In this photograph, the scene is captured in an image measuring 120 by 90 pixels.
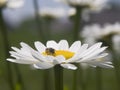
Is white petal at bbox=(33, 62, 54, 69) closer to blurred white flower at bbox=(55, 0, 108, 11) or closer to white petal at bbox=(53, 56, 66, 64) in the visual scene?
white petal at bbox=(53, 56, 66, 64)

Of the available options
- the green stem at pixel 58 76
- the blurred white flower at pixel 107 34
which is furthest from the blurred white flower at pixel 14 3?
the green stem at pixel 58 76

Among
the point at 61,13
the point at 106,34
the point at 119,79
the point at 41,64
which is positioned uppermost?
the point at 61,13

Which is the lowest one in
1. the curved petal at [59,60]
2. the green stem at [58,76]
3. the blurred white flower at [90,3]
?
the green stem at [58,76]

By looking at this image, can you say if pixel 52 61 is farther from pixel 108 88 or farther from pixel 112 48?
pixel 108 88

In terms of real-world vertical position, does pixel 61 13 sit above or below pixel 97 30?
above

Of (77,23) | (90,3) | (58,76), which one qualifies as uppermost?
(90,3)

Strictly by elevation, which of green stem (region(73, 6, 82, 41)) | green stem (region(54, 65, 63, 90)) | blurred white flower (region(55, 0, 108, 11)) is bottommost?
green stem (region(54, 65, 63, 90))

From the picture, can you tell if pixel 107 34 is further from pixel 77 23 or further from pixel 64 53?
pixel 64 53

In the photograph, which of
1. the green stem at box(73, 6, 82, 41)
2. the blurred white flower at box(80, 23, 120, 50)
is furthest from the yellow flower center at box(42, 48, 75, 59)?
the blurred white flower at box(80, 23, 120, 50)

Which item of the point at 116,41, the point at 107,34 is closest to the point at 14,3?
the point at 107,34

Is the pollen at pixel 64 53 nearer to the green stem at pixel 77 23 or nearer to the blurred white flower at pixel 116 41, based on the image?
the green stem at pixel 77 23

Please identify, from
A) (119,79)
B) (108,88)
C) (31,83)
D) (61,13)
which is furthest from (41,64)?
(31,83)
